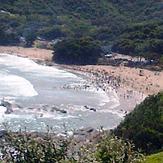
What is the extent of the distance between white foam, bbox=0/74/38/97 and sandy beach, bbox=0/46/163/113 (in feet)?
24.1

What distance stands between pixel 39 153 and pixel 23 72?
51.4 meters

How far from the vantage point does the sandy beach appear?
5266 cm

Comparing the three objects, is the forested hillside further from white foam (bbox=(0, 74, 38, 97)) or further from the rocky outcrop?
the rocky outcrop

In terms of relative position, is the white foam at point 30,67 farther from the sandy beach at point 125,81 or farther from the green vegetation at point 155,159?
the green vegetation at point 155,159

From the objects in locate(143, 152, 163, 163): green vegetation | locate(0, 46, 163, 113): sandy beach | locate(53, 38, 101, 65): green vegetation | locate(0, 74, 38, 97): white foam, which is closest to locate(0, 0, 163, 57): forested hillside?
locate(53, 38, 101, 65): green vegetation

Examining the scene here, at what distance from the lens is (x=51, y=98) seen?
50.9m

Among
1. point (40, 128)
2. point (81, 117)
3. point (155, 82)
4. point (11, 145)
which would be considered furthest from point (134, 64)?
point (11, 145)

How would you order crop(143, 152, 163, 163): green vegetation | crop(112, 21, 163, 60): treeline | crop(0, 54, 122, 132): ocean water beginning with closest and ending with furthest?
crop(143, 152, 163, 163): green vegetation < crop(0, 54, 122, 132): ocean water < crop(112, 21, 163, 60): treeline

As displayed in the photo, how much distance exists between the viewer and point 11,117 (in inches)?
1649

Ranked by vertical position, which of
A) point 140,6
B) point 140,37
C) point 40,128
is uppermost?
point 140,6

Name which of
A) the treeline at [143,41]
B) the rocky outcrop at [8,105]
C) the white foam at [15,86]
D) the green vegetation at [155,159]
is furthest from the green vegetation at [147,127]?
the treeline at [143,41]

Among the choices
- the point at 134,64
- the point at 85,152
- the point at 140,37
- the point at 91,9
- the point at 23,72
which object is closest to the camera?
the point at 85,152

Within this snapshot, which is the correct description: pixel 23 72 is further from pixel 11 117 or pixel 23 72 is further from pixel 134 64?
pixel 11 117

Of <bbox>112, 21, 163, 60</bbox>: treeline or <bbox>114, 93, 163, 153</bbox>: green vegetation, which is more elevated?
<bbox>112, 21, 163, 60</bbox>: treeline
